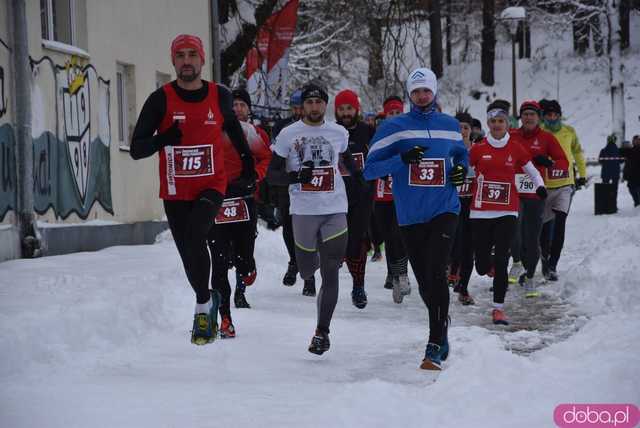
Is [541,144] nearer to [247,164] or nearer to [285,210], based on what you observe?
[285,210]

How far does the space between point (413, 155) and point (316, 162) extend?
0.87m

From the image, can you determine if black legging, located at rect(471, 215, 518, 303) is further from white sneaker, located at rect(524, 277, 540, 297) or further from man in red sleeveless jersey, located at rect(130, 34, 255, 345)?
man in red sleeveless jersey, located at rect(130, 34, 255, 345)

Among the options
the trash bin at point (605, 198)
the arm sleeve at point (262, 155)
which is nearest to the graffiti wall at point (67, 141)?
the arm sleeve at point (262, 155)

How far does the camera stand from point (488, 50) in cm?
5284

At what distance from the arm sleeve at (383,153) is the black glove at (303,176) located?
1.34ft

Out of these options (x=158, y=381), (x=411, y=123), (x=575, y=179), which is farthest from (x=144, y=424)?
(x=575, y=179)

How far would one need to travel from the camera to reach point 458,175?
7.09 meters

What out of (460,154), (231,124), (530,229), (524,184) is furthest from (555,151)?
(231,124)

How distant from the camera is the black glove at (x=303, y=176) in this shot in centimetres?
740

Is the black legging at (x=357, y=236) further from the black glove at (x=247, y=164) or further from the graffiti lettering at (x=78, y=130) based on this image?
the graffiti lettering at (x=78, y=130)

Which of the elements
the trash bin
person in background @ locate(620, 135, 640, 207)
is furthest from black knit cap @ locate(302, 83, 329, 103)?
person in background @ locate(620, 135, 640, 207)

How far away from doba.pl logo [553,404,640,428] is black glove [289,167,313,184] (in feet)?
9.38

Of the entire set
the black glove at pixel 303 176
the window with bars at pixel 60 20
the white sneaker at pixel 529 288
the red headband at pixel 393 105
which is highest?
the window with bars at pixel 60 20

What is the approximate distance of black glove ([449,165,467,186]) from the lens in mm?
7094
